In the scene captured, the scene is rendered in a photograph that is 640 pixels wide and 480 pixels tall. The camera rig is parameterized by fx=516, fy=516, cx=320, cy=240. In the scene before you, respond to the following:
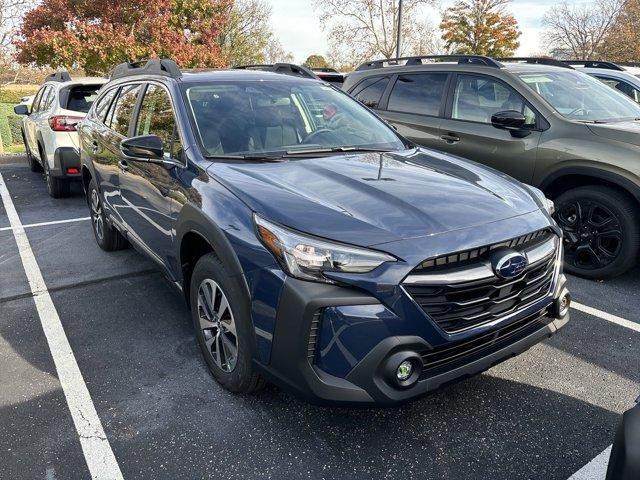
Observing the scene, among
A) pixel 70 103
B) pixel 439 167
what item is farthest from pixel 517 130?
pixel 70 103

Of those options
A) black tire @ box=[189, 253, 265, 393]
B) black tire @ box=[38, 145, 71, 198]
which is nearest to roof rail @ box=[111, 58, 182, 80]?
black tire @ box=[189, 253, 265, 393]

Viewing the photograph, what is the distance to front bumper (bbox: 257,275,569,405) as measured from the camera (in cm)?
207

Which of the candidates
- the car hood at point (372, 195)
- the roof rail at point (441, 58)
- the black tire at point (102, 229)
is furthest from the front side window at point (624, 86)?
the black tire at point (102, 229)

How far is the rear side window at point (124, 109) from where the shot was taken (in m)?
4.10

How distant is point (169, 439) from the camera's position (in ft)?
8.30

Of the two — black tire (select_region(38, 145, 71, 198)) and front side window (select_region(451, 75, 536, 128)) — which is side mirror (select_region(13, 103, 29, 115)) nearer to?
black tire (select_region(38, 145, 71, 198))

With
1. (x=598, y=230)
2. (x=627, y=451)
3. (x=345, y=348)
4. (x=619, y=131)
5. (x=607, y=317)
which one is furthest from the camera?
(x=598, y=230)

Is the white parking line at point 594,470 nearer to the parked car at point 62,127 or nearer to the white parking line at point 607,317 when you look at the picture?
the white parking line at point 607,317

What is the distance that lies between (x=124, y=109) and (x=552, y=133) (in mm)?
3682

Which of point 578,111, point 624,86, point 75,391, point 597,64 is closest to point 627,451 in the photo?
point 75,391

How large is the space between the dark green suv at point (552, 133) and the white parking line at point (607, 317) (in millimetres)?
626

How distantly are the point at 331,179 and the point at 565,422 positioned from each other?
173cm

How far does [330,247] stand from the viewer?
2150 mm

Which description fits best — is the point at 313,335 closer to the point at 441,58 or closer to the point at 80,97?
the point at 441,58
